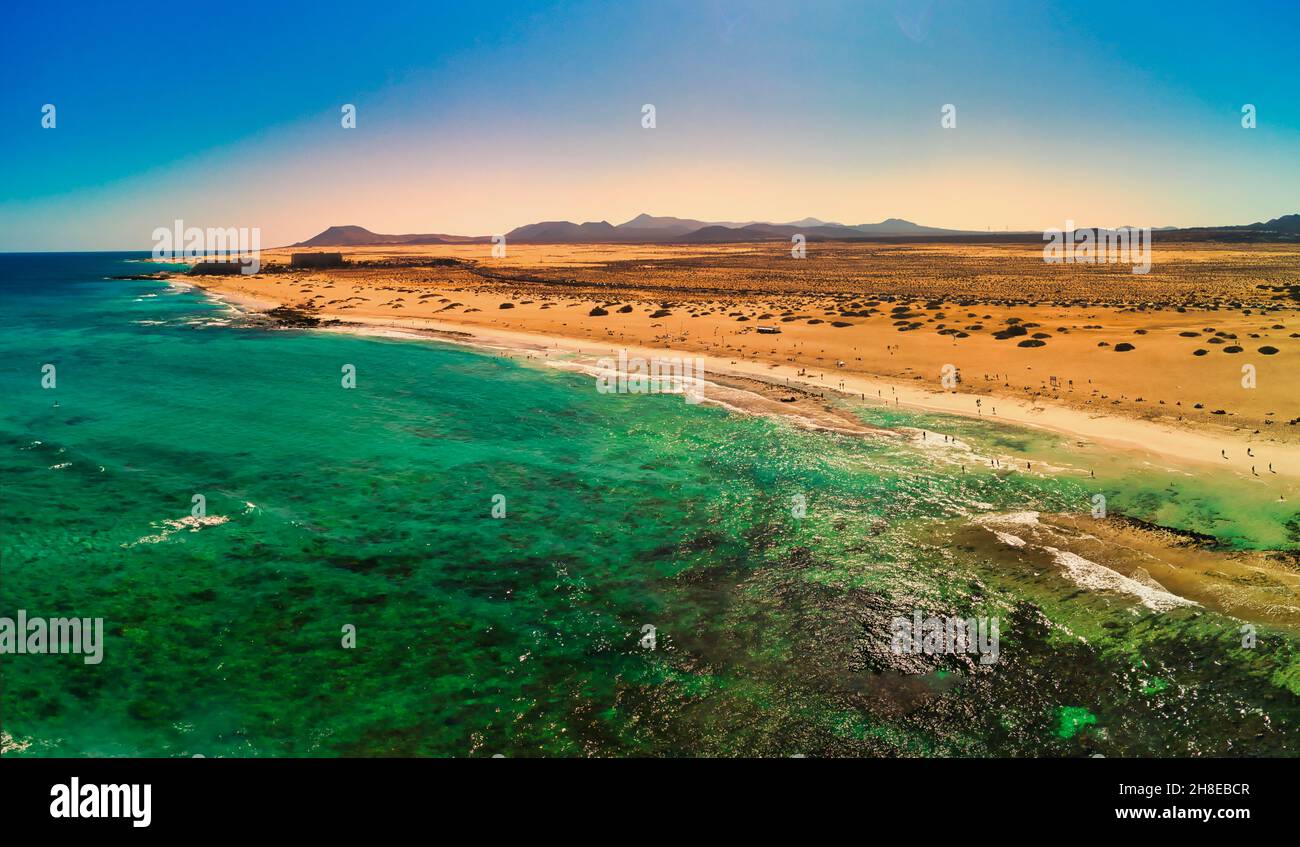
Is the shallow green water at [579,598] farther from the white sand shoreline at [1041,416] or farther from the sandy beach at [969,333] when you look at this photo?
the sandy beach at [969,333]

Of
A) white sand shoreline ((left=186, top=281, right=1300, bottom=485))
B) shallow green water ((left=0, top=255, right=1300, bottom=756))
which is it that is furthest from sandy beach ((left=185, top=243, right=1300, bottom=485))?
shallow green water ((left=0, top=255, right=1300, bottom=756))

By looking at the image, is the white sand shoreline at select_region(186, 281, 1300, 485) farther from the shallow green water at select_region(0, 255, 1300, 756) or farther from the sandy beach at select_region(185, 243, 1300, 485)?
the shallow green water at select_region(0, 255, 1300, 756)

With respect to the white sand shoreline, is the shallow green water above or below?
below

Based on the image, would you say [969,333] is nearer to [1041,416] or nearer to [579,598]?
[1041,416]

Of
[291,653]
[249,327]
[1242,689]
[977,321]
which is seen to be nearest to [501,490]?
[291,653]

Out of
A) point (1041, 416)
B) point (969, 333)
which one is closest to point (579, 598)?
point (1041, 416)

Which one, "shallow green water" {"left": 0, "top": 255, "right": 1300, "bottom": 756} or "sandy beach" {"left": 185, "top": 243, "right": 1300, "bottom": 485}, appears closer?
"shallow green water" {"left": 0, "top": 255, "right": 1300, "bottom": 756}

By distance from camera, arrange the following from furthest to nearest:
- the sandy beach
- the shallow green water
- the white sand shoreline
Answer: the sandy beach < the white sand shoreline < the shallow green water
